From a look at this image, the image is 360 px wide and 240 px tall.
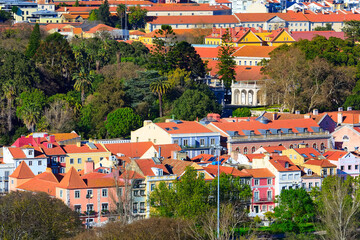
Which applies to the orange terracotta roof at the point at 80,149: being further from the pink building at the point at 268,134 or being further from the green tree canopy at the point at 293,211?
the green tree canopy at the point at 293,211

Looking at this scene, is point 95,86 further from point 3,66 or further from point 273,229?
point 273,229

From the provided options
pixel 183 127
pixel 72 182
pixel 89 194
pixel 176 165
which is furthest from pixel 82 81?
pixel 89 194

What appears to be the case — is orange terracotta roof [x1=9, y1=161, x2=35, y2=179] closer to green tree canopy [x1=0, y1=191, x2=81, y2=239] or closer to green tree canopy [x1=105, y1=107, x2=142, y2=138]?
green tree canopy [x1=0, y1=191, x2=81, y2=239]

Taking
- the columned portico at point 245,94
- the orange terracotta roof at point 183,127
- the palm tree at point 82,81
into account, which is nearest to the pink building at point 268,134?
the orange terracotta roof at point 183,127

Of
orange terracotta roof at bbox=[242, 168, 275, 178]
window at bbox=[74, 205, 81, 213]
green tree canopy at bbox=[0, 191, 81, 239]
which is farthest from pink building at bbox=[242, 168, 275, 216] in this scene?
green tree canopy at bbox=[0, 191, 81, 239]

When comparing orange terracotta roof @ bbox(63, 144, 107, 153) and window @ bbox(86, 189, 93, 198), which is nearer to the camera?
window @ bbox(86, 189, 93, 198)
